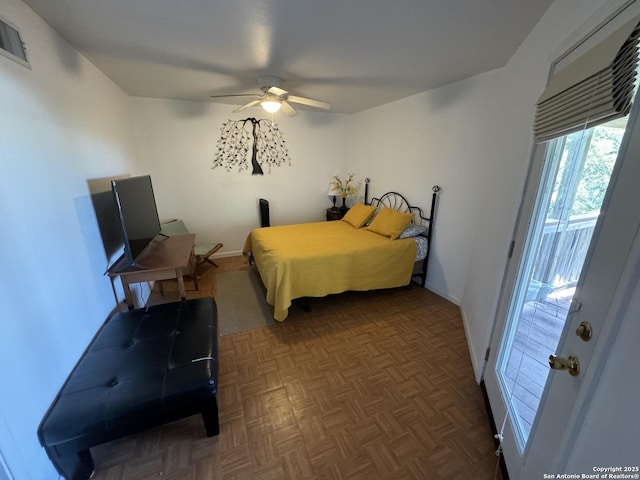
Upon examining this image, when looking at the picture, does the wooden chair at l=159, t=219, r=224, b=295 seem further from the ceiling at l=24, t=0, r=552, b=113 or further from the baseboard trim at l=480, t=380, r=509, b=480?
the baseboard trim at l=480, t=380, r=509, b=480

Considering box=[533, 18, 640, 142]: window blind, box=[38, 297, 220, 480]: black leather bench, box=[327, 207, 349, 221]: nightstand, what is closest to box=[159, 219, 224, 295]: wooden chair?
box=[38, 297, 220, 480]: black leather bench

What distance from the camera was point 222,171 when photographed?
4.01 meters

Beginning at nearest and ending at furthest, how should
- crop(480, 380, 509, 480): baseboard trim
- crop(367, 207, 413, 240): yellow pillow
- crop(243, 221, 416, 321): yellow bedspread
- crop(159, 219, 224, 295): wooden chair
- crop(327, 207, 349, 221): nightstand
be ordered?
crop(480, 380, 509, 480): baseboard trim, crop(243, 221, 416, 321): yellow bedspread, crop(367, 207, 413, 240): yellow pillow, crop(159, 219, 224, 295): wooden chair, crop(327, 207, 349, 221): nightstand

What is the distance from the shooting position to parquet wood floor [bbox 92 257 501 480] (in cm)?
137

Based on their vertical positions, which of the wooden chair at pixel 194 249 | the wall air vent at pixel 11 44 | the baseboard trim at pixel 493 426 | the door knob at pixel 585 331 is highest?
the wall air vent at pixel 11 44

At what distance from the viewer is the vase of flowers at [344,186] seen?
461 centimetres

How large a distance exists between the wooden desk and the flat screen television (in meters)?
0.07

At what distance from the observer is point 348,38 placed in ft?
5.72

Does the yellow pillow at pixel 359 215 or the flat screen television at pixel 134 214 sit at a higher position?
the flat screen television at pixel 134 214

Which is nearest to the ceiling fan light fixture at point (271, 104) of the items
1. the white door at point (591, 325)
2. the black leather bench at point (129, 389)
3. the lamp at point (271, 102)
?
the lamp at point (271, 102)

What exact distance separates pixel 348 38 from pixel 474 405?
2579 mm

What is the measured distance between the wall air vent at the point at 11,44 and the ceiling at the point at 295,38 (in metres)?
0.09

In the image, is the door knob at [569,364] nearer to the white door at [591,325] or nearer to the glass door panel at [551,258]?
the white door at [591,325]

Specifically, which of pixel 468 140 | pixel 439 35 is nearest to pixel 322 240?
pixel 468 140
